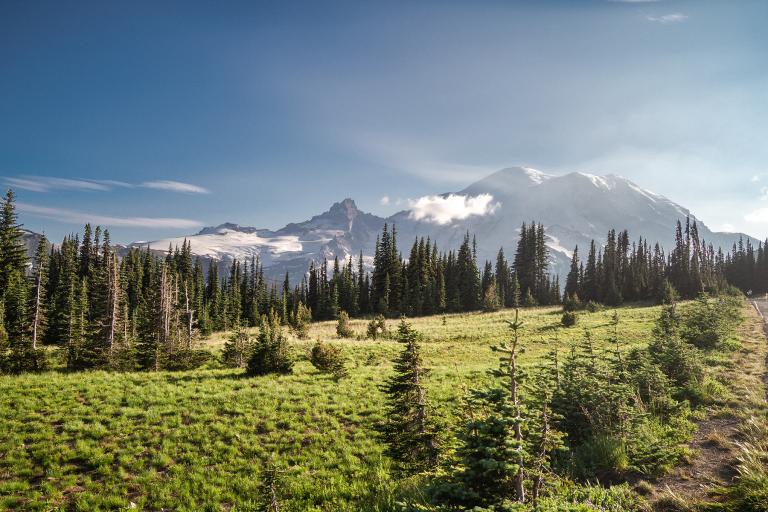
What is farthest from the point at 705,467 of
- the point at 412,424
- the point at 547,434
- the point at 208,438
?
the point at 208,438

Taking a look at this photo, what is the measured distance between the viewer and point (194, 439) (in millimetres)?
14094

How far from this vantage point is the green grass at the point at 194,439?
10867mm

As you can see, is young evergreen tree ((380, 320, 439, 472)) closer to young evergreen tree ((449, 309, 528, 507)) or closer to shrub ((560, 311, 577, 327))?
young evergreen tree ((449, 309, 528, 507))

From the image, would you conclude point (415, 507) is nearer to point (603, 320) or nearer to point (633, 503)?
point (633, 503)

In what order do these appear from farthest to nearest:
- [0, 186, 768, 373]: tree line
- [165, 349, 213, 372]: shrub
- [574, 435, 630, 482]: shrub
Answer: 1. [0, 186, 768, 373]: tree line
2. [165, 349, 213, 372]: shrub
3. [574, 435, 630, 482]: shrub

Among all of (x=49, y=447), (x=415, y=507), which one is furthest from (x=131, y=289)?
(x=415, y=507)

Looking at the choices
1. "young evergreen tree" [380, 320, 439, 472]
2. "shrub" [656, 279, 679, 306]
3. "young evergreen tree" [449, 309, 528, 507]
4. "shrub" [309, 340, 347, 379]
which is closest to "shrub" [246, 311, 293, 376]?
"shrub" [309, 340, 347, 379]

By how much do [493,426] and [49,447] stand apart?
53.4ft

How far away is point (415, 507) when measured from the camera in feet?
21.5

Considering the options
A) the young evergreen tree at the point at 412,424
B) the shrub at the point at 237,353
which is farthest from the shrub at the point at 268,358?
the young evergreen tree at the point at 412,424

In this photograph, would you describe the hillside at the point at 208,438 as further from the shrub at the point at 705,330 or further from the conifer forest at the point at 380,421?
the shrub at the point at 705,330

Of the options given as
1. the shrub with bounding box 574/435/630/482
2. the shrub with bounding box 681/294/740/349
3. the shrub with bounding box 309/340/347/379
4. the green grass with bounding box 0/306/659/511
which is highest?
the shrub with bounding box 681/294/740/349

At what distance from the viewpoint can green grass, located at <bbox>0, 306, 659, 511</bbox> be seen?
10867mm

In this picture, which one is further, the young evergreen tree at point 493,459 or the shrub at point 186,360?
the shrub at point 186,360
